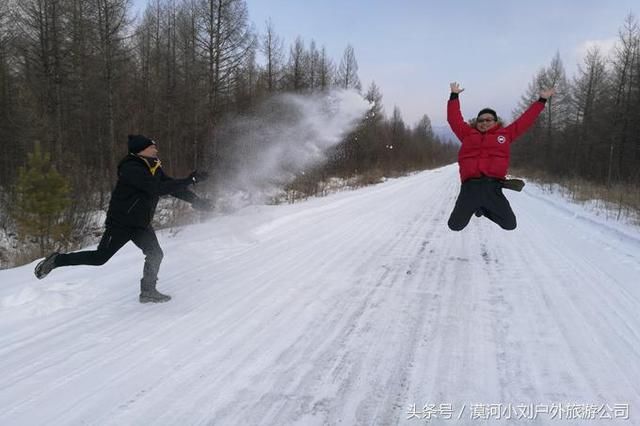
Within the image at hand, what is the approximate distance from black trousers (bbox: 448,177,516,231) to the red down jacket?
0.12 metres

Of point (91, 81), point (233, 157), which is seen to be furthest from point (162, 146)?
point (233, 157)

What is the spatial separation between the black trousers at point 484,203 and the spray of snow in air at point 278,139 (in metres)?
11.8

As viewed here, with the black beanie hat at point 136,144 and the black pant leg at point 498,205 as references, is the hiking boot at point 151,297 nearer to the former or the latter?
the black beanie hat at point 136,144

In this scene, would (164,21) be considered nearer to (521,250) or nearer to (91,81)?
(91,81)

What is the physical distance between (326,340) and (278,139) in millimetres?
15215

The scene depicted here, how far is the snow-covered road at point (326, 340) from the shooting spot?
116 inches

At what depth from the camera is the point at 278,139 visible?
1850 cm

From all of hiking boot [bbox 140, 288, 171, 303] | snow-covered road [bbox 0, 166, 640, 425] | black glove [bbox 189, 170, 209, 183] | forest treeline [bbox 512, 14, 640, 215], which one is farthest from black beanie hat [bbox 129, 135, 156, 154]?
forest treeline [bbox 512, 14, 640, 215]

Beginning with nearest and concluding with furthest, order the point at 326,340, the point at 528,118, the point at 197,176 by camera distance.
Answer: the point at 326,340 → the point at 197,176 → the point at 528,118

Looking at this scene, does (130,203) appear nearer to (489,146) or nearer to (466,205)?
(466,205)

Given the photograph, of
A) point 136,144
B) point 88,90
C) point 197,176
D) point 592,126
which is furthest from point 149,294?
point 592,126

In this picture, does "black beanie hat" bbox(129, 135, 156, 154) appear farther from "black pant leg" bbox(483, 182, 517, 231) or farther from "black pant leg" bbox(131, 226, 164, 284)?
"black pant leg" bbox(483, 182, 517, 231)

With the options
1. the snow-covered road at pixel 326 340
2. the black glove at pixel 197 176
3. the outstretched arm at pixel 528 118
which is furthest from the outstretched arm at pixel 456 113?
the black glove at pixel 197 176

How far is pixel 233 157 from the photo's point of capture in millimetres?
18391
